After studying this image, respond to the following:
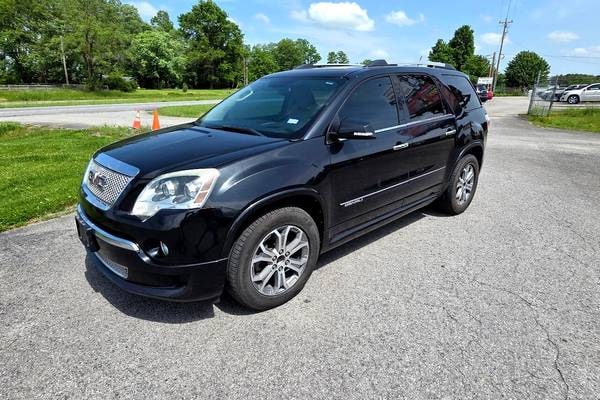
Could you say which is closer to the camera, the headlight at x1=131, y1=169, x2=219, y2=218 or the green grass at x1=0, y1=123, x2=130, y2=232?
the headlight at x1=131, y1=169, x2=219, y2=218

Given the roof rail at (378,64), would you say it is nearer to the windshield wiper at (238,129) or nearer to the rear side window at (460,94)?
the rear side window at (460,94)

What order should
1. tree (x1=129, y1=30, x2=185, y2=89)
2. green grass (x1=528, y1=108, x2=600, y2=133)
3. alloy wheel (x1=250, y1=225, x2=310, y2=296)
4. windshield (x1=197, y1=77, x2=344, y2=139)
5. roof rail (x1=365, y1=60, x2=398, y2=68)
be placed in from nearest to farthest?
alloy wheel (x1=250, y1=225, x2=310, y2=296) → windshield (x1=197, y1=77, x2=344, y2=139) → roof rail (x1=365, y1=60, x2=398, y2=68) → green grass (x1=528, y1=108, x2=600, y2=133) → tree (x1=129, y1=30, x2=185, y2=89)

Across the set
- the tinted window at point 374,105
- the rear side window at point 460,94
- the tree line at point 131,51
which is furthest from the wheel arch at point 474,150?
the tree line at point 131,51

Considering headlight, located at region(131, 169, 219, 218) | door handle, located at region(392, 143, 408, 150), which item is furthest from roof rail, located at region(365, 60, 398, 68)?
headlight, located at region(131, 169, 219, 218)

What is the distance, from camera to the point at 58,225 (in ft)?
14.7

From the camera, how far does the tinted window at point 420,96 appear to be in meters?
3.89

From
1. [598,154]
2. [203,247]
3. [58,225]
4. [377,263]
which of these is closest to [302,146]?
[203,247]

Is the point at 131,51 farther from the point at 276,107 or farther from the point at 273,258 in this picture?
the point at 273,258

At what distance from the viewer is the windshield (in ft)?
10.4

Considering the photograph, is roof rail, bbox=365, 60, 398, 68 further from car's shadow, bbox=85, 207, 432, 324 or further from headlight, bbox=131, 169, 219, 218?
car's shadow, bbox=85, 207, 432, 324

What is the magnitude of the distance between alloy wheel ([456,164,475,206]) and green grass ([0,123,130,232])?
5197mm

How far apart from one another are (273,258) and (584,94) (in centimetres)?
4158

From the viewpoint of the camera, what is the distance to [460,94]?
15.9 ft

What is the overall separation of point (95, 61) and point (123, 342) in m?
48.9
